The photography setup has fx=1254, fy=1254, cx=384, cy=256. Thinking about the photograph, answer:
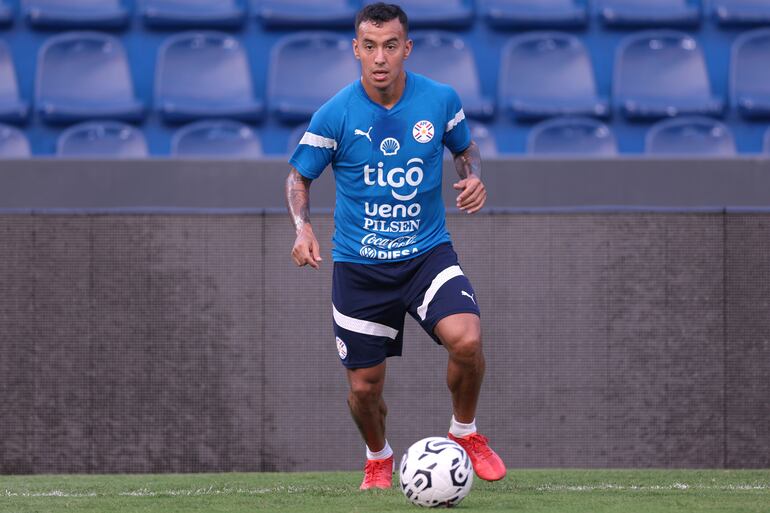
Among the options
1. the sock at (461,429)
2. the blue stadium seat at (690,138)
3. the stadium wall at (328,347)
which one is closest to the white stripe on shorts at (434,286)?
the sock at (461,429)

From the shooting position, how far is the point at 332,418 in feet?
24.2

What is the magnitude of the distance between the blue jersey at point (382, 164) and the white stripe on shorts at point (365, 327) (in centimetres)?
26

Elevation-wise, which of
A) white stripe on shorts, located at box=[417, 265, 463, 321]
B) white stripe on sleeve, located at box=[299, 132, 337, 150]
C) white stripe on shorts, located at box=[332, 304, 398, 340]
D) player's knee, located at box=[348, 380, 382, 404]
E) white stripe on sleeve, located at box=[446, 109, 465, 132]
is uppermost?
white stripe on sleeve, located at box=[446, 109, 465, 132]

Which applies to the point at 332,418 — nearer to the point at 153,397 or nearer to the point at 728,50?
the point at 153,397

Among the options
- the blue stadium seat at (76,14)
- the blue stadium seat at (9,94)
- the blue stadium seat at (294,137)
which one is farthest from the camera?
the blue stadium seat at (76,14)

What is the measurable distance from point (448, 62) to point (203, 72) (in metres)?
1.94

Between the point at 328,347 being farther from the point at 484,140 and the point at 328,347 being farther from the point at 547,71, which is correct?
the point at 547,71

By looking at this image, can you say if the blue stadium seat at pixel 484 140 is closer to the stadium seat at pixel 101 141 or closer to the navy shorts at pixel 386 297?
the stadium seat at pixel 101 141

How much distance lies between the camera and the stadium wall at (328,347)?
7277 millimetres

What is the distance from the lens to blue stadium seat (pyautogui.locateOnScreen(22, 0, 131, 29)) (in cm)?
1010

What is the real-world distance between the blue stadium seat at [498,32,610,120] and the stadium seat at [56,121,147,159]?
2839 millimetres

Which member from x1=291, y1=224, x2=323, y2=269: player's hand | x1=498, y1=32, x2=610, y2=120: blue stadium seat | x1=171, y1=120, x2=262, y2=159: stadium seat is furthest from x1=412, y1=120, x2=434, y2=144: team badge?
x1=498, y1=32, x2=610, y2=120: blue stadium seat

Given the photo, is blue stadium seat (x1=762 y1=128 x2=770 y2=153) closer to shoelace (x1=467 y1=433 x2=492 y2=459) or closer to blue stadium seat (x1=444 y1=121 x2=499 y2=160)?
blue stadium seat (x1=444 y1=121 x2=499 y2=160)

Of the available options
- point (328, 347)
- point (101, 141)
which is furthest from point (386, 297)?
point (101, 141)
